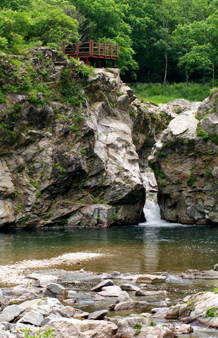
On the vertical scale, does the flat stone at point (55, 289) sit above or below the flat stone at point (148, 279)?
above

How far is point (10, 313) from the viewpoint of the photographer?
8898 millimetres

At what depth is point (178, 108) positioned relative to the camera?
2077 inches

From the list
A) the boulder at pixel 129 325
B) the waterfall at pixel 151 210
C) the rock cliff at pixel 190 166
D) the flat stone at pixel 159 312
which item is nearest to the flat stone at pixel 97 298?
the flat stone at pixel 159 312

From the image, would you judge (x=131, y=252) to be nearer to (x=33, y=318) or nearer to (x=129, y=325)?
(x=129, y=325)

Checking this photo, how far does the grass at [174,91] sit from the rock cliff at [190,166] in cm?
2089

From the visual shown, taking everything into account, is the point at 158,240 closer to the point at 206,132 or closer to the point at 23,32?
the point at 206,132

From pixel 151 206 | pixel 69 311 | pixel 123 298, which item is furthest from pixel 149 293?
pixel 151 206

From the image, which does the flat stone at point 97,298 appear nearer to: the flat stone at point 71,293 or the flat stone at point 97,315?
the flat stone at point 71,293

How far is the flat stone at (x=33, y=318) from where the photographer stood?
332 inches

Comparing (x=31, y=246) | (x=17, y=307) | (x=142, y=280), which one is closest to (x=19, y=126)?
(x=31, y=246)

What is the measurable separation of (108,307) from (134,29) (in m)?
61.8

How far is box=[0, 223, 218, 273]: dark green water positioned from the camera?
18047 millimetres

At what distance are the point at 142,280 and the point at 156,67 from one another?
198ft

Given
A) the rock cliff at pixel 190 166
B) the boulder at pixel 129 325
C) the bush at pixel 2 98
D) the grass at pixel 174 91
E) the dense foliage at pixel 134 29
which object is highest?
the dense foliage at pixel 134 29
